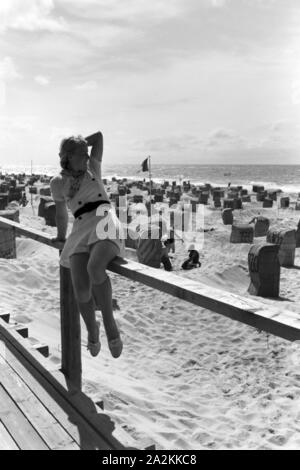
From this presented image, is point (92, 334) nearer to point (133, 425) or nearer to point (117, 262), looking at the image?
point (117, 262)

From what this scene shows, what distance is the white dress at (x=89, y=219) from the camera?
241 centimetres

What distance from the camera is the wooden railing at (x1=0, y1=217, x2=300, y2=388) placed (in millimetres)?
1586

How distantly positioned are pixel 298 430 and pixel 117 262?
7.54 ft

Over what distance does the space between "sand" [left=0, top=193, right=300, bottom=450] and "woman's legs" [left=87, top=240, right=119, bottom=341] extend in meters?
0.58

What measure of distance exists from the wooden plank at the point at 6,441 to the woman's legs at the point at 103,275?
2.12ft

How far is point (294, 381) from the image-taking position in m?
4.70

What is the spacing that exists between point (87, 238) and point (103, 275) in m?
0.22

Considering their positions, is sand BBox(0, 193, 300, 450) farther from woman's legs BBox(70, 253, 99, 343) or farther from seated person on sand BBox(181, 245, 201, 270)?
seated person on sand BBox(181, 245, 201, 270)

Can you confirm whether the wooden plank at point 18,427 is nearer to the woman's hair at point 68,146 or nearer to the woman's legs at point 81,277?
the woman's legs at point 81,277

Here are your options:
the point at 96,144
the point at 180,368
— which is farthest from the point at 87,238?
the point at 180,368

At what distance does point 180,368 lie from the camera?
16.3 feet

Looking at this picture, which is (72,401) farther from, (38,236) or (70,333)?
(38,236)

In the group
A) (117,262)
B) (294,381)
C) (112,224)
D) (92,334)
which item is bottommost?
(294,381)
